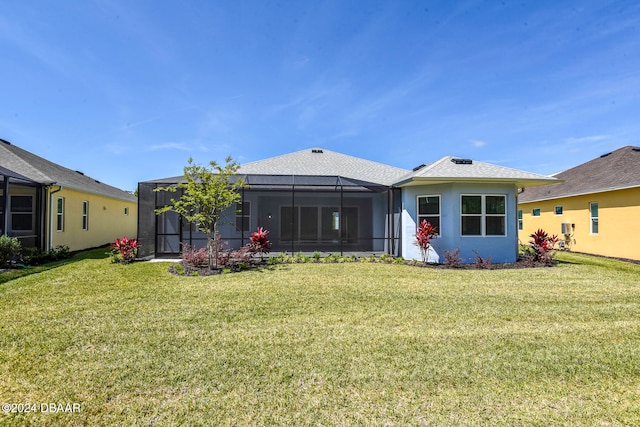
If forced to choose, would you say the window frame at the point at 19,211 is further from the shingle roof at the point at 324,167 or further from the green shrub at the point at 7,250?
the shingle roof at the point at 324,167

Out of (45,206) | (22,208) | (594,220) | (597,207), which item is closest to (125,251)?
(45,206)

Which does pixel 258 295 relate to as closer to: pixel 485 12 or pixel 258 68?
pixel 258 68

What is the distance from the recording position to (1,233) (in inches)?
399

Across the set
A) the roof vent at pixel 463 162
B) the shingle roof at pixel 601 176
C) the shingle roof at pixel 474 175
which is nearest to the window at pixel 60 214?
the shingle roof at pixel 474 175

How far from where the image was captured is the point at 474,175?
1027cm

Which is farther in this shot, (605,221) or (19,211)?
(605,221)

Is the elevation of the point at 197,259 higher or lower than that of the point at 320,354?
higher

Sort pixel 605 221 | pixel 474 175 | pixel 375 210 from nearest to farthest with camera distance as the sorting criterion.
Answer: pixel 474 175 < pixel 605 221 < pixel 375 210

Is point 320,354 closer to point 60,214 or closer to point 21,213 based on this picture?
point 60,214

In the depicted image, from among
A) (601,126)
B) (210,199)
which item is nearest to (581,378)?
(210,199)

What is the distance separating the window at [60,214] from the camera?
12.1m

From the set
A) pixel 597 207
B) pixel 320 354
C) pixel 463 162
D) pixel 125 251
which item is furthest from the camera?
pixel 597 207

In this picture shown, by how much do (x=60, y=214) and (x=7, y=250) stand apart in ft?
13.4

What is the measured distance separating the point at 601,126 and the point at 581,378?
14.1 metres
